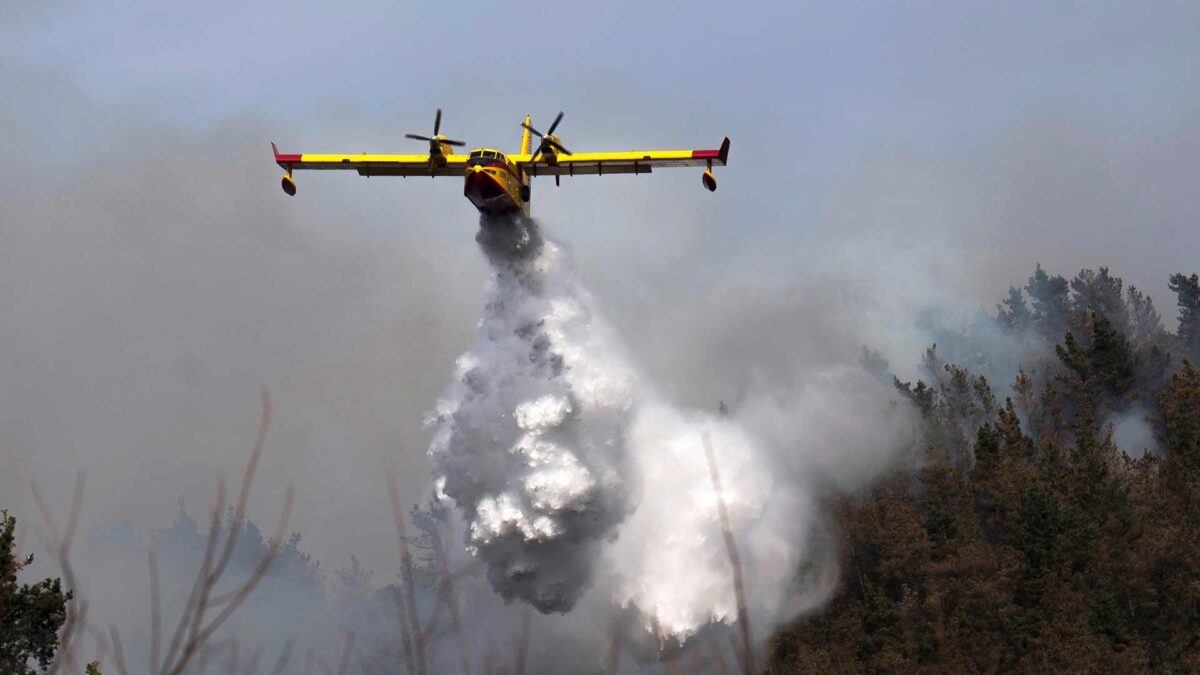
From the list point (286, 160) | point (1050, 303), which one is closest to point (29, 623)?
point (286, 160)

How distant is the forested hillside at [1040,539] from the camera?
62.3m

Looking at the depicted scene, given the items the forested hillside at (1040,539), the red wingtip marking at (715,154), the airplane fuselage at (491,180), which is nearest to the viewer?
the airplane fuselage at (491,180)

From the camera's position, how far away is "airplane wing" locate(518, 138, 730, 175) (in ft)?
148

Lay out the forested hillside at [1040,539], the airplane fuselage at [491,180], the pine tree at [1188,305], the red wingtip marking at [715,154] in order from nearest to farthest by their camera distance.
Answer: the airplane fuselage at [491,180] < the red wingtip marking at [715,154] < the forested hillside at [1040,539] < the pine tree at [1188,305]

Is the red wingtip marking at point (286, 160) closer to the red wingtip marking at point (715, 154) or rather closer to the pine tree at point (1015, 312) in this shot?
the red wingtip marking at point (715, 154)

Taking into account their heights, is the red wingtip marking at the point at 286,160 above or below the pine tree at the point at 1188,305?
below

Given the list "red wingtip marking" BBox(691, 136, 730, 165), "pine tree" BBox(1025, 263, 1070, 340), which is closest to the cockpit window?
"red wingtip marking" BBox(691, 136, 730, 165)

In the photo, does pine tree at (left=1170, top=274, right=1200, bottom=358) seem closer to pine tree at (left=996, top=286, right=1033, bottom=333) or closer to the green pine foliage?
pine tree at (left=996, top=286, right=1033, bottom=333)

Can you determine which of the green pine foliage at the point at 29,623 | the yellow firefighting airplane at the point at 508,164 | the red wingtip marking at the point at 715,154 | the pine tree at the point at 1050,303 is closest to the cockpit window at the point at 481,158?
the yellow firefighting airplane at the point at 508,164

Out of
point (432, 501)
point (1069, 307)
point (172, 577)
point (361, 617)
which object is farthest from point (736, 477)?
point (1069, 307)

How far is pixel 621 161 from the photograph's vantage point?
151 feet

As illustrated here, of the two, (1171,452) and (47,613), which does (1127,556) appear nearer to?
(1171,452)

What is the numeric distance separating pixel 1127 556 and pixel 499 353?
38.1m

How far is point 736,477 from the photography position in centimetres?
6178
